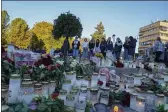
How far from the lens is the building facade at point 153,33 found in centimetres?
6700

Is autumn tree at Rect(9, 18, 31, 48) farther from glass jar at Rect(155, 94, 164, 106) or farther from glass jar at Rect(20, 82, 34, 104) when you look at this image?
glass jar at Rect(20, 82, 34, 104)

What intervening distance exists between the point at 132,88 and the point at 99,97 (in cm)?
109

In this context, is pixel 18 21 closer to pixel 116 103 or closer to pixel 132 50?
pixel 132 50

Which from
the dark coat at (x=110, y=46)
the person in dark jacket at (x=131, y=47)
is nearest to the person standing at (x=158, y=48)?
the person in dark jacket at (x=131, y=47)

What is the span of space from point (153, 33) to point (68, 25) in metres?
64.9

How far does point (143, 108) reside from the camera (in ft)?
16.1

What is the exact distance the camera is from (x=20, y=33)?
32625mm

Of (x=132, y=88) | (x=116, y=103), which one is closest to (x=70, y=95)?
(x=116, y=103)

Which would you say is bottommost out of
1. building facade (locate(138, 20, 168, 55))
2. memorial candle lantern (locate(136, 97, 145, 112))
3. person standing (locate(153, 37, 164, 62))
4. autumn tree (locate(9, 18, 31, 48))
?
memorial candle lantern (locate(136, 97, 145, 112))

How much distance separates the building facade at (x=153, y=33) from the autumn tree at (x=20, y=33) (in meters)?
36.7

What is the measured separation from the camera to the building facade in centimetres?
6700

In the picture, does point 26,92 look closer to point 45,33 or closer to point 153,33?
point 45,33

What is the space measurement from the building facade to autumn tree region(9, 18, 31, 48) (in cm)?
Answer: 3673

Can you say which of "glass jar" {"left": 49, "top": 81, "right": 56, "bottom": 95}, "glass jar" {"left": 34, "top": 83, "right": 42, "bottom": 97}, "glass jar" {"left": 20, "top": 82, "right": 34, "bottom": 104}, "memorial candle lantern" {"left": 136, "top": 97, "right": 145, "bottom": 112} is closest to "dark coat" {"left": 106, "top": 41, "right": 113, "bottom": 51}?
"memorial candle lantern" {"left": 136, "top": 97, "right": 145, "bottom": 112}
